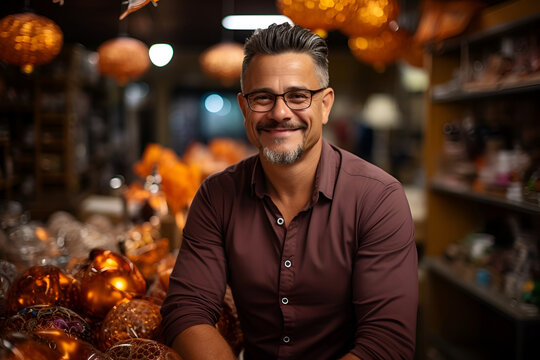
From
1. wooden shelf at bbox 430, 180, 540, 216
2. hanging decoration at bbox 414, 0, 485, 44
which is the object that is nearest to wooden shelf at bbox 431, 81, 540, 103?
hanging decoration at bbox 414, 0, 485, 44

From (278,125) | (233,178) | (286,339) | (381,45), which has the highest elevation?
(381,45)

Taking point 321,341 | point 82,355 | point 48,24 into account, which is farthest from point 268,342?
point 48,24

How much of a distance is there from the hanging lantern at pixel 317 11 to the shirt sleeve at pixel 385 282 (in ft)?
5.02

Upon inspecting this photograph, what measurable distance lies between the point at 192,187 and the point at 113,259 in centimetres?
113

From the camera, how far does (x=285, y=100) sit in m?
1.40

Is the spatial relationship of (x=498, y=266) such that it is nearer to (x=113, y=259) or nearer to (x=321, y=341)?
(x=321, y=341)

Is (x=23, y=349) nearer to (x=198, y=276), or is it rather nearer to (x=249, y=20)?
(x=198, y=276)

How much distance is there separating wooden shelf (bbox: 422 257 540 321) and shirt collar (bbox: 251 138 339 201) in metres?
1.63

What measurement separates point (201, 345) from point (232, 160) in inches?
139

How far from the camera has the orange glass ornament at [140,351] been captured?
105 centimetres

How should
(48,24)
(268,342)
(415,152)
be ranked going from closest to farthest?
1. (268,342)
2. (48,24)
3. (415,152)

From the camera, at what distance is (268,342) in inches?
59.9

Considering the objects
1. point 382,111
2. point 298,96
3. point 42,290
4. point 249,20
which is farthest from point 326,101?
point 382,111

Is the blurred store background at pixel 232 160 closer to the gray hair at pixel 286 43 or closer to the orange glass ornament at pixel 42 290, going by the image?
the orange glass ornament at pixel 42 290
